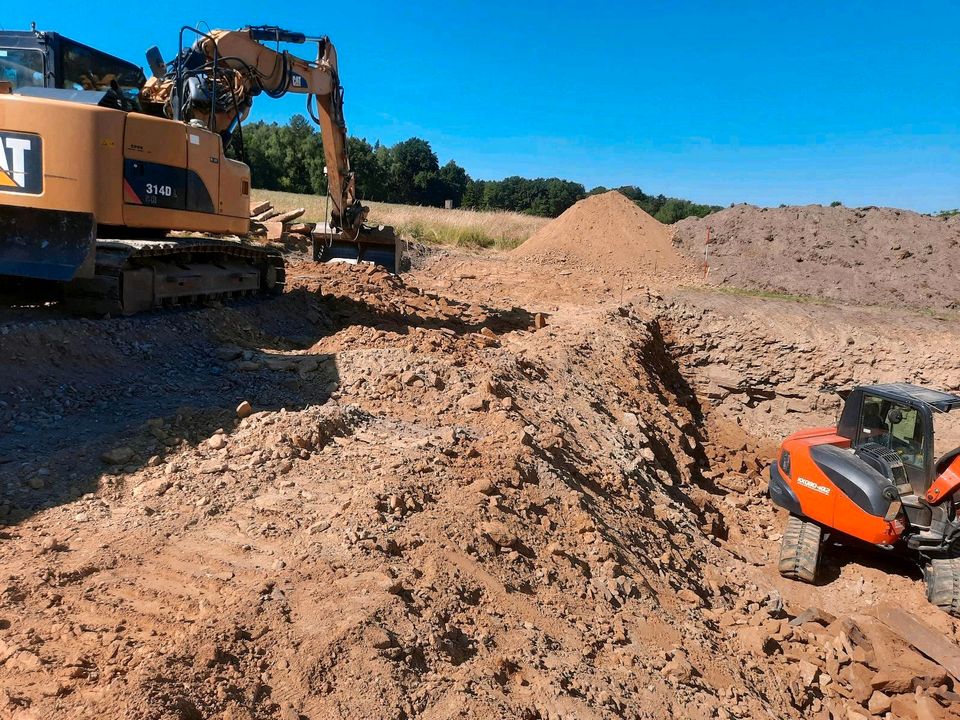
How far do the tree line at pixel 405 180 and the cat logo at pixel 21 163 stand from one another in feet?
96.7

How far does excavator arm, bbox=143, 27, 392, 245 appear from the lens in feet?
26.0

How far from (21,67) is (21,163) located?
1.50m

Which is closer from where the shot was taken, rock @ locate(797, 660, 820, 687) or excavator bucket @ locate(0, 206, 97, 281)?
rock @ locate(797, 660, 820, 687)

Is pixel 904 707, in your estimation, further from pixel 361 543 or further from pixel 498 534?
pixel 361 543

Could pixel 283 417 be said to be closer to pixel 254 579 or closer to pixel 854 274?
pixel 254 579

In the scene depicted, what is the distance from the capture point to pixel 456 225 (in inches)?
914

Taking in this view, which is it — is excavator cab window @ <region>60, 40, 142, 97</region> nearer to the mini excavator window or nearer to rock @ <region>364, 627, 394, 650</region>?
rock @ <region>364, 627, 394, 650</region>

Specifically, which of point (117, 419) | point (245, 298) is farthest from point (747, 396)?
point (117, 419)

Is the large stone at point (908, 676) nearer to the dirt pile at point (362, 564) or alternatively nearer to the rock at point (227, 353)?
the dirt pile at point (362, 564)

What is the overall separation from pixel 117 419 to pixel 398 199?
50422mm

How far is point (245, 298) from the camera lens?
→ 9.17 metres

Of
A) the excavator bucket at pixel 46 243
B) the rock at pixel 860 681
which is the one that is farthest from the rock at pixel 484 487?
the excavator bucket at pixel 46 243

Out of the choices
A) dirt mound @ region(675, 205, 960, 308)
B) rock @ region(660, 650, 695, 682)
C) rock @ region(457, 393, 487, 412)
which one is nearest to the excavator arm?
rock @ region(457, 393, 487, 412)

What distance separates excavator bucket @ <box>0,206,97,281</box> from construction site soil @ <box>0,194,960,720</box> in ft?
1.47
